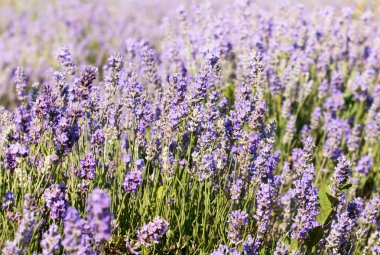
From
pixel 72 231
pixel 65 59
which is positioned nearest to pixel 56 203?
pixel 72 231

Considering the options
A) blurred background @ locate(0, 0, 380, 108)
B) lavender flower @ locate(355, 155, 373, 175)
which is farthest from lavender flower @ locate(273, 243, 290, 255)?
blurred background @ locate(0, 0, 380, 108)

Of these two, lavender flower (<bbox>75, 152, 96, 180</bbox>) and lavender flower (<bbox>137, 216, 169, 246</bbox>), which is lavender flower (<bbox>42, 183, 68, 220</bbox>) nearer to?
lavender flower (<bbox>75, 152, 96, 180</bbox>)

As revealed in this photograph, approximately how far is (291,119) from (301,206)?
1.41 meters

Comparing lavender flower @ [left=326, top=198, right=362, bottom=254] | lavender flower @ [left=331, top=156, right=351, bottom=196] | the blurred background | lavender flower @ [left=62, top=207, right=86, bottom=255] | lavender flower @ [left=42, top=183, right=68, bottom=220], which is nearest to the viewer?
lavender flower @ [left=62, top=207, right=86, bottom=255]

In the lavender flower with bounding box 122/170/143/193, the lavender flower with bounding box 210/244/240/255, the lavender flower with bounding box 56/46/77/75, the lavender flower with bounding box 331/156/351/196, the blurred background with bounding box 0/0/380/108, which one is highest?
the blurred background with bounding box 0/0/380/108

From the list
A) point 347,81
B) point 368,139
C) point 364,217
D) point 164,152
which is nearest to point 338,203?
point 364,217

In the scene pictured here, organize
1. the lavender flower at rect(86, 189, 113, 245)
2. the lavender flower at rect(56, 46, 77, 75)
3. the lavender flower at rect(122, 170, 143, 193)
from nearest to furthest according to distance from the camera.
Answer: the lavender flower at rect(86, 189, 113, 245)
the lavender flower at rect(122, 170, 143, 193)
the lavender flower at rect(56, 46, 77, 75)

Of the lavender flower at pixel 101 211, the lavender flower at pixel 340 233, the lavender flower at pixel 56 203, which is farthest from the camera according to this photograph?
the lavender flower at pixel 340 233

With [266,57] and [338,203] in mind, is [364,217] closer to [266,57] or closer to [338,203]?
[338,203]

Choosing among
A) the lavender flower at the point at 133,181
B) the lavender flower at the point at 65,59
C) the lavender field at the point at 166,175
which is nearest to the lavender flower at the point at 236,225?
the lavender field at the point at 166,175

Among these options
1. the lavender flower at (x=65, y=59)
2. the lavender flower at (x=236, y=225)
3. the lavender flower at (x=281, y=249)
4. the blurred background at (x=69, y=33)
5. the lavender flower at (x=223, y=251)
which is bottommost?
the lavender flower at (x=281, y=249)

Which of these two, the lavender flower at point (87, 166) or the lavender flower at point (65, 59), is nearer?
the lavender flower at point (87, 166)

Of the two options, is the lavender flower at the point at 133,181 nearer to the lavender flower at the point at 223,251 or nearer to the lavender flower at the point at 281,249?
the lavender flower at the point at 223,251

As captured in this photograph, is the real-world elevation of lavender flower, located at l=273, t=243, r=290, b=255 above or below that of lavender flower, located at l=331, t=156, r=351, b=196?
below
